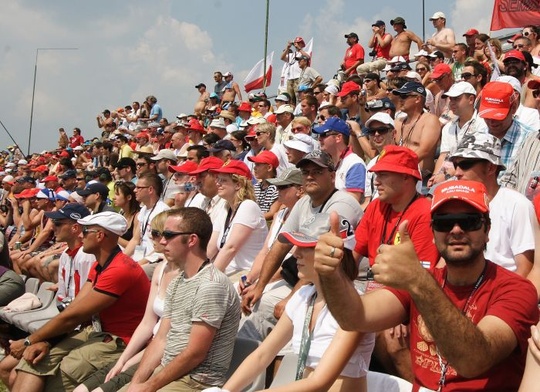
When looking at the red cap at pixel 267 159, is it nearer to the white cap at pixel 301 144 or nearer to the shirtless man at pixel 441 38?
the white cap at pixel 301 144

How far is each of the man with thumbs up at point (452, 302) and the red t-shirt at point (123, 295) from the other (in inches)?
131

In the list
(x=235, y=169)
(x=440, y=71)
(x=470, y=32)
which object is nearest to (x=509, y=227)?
(x=235, y=169)

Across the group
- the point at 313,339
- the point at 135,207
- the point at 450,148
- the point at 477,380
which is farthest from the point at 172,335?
the point at 135,207

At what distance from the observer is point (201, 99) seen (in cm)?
2106

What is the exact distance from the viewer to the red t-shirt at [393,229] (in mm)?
4500

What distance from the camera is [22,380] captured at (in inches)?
230

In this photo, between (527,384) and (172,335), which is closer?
(527,384)

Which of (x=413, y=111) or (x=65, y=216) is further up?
(x=413, y=111)

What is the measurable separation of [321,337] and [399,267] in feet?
4.18

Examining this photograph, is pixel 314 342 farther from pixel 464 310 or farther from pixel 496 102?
pixel 496 102

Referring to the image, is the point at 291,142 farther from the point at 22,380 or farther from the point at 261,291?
the point at 22,380

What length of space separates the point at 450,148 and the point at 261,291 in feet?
9.23

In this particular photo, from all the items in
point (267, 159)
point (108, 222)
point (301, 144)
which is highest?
point (301, 144)

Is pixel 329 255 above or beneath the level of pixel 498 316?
above
